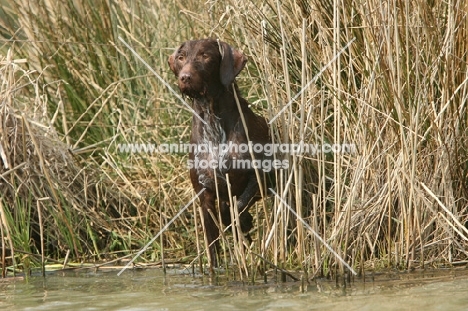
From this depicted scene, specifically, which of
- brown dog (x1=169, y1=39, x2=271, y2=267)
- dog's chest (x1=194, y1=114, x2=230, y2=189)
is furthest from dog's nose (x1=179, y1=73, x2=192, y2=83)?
dog's chest (x1=194, y1=114, x2=230, y2=189)

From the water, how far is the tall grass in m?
0.19

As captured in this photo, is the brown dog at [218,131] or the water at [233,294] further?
the brown dog at [218,131]

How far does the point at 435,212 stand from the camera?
5879 mm

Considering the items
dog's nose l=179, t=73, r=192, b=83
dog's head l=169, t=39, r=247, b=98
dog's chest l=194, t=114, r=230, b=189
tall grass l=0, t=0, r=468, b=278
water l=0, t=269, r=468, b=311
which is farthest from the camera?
dog's chest l=194, t=114, r=230, b=189

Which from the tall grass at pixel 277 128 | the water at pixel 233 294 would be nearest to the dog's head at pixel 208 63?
the tall grass at pixel 277 128

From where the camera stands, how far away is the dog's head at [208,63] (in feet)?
20.9

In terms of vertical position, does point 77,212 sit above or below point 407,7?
below

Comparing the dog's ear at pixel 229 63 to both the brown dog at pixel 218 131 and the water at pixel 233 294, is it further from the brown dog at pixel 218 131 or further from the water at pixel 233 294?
the water at pixel 233 294

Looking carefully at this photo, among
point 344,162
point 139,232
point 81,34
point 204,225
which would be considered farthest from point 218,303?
point 81,34

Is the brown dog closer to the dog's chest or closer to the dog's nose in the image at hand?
the dog's chest

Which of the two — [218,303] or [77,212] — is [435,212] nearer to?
[218,303]

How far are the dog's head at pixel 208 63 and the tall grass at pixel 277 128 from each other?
0.22 meters

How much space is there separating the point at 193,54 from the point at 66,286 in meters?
1.78

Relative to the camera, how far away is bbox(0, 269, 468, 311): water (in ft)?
16.5
